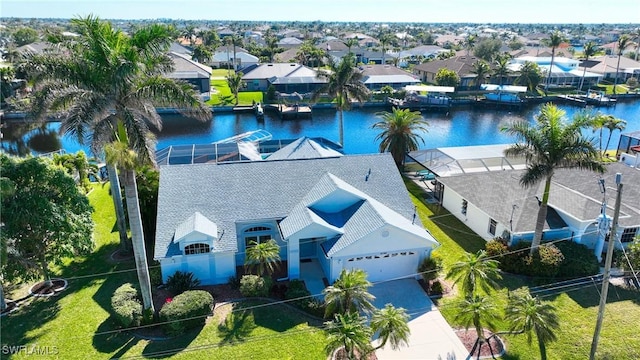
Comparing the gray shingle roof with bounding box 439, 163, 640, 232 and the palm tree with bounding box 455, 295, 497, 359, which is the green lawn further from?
the palm tree with bounding box 455, 295, 497, 359

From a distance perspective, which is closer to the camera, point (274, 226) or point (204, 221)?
point (204, 221)

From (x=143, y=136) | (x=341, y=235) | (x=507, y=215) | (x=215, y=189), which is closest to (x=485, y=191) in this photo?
(x=507, y=215)

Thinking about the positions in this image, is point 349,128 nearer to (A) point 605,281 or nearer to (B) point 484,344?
(B) point 484,344

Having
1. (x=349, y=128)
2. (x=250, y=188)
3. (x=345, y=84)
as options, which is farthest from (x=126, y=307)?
(x=349, y=128)

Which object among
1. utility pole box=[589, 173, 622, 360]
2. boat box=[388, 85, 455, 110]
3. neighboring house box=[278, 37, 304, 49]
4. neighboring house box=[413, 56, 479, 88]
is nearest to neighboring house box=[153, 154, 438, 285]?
utility pole box=[589, 173, 622, 360]

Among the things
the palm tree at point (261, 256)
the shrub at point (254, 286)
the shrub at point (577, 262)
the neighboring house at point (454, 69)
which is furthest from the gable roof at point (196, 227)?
the neighboring house at point (454, 69)

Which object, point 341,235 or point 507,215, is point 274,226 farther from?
point 507,215

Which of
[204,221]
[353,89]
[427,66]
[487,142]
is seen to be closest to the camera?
[204,221]
